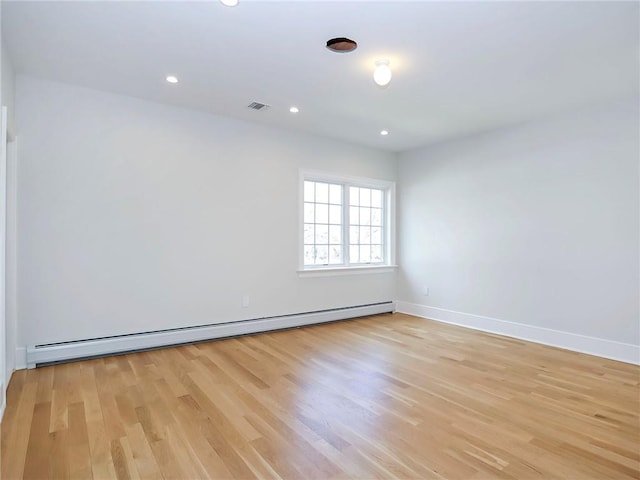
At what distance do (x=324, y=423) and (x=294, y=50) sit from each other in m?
2.72

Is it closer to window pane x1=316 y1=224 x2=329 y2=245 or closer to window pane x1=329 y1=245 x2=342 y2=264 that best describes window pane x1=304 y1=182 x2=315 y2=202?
window pane x1=316 y1=224 x2=329 y2=245

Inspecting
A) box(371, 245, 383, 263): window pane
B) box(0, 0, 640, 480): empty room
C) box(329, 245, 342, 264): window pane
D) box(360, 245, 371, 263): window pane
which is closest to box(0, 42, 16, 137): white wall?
box(0, 0, 640, 480): empty room

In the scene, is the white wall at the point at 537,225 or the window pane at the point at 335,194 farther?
the window pane at the point at 335,194

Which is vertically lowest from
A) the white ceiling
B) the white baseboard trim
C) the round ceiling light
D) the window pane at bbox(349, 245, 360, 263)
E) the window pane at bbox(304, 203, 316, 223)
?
the white baseboard trim

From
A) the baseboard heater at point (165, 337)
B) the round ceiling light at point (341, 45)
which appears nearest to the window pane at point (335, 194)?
the baseboard heater at point (165, 337)

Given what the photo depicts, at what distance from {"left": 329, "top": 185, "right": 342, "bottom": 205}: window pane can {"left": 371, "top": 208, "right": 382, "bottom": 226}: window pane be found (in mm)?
723

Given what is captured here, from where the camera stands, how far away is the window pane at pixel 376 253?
5.94m

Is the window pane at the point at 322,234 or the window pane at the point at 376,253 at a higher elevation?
the window pane at the point at 322,234

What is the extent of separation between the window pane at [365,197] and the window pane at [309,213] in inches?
39.1

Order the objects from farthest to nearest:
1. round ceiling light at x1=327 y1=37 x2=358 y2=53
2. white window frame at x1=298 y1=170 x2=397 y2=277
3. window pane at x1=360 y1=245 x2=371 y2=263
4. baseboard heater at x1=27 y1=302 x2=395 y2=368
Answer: window pane at x1=360 y1=245 x2=371 y2=263 → white window frame at x1=298 y1=170 x2=397 y2=277 → baseboard heater at x1=27 y1=302 x2=395 y2=368 → round ceiling light at x1=327 y1=37 x2=358 y2=53

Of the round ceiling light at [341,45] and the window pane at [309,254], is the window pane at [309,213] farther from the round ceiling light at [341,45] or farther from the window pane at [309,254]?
the round ceiling light at [341,45]

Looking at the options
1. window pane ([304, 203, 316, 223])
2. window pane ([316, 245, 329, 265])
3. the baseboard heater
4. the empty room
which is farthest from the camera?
window pane ([316, 245, 329, 265])

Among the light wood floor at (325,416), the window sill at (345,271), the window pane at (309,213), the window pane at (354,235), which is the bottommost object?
the light wood floor at (325,416)

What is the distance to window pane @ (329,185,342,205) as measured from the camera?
5438mm
